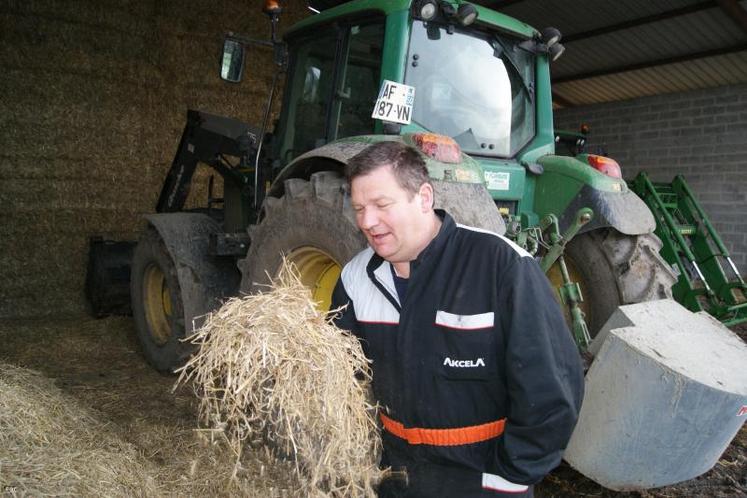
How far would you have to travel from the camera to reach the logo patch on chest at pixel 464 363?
160cm

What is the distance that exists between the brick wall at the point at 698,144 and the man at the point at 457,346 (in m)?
8.79

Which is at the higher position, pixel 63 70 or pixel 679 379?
pixel 63 70

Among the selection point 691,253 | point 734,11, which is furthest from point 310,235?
point 734,11

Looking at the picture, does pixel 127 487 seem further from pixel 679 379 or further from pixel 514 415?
pixel 679 379

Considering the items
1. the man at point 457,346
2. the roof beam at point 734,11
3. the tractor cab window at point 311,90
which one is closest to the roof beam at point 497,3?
the roof beam at point 734,11

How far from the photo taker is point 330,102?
3482mm

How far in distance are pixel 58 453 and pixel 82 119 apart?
4723mm

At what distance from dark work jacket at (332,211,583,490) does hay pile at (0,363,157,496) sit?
1.00m

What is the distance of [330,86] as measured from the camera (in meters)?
3.56

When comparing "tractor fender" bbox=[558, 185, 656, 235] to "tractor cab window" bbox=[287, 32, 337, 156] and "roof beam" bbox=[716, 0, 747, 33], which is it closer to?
"tractor cab window" bbox=[287, 32, 337, 156]

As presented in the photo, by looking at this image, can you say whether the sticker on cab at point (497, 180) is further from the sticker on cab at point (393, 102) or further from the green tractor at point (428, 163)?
the sticker on cab at point (393, 102)

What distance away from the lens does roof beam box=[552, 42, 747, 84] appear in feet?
27.4

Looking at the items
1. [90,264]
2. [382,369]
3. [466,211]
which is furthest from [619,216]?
[90,264]

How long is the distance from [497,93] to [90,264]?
4055mm
